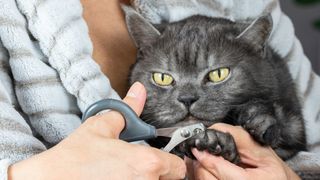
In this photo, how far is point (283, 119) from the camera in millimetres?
1149

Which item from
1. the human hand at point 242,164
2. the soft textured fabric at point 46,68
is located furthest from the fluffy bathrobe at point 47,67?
the human hand at point 242,164

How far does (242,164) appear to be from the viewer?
101 centimetres

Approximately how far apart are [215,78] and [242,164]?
0.61 feet

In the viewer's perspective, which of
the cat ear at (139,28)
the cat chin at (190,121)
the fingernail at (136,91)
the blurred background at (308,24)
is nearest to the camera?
the fingernail at (136,91)

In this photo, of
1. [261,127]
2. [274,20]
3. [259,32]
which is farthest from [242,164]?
[274,20]

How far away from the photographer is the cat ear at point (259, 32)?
1111 mm

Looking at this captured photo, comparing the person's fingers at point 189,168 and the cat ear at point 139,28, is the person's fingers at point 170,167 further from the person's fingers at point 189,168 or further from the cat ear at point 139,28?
the cat ear at point 139,28

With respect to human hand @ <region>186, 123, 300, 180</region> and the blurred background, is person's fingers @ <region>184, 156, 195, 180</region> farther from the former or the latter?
the blurred background

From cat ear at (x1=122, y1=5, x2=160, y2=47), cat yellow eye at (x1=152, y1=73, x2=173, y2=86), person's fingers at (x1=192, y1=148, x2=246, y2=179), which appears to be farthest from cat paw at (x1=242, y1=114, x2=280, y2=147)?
cat ear at (x1=122, y1=5, x2=160, y2=47)

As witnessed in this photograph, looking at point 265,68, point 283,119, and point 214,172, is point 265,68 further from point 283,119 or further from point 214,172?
point 214,172

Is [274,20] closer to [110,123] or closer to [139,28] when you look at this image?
[139,28]

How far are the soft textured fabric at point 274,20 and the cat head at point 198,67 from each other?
0.09 meters

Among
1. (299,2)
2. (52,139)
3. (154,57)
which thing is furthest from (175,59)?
(299,2)

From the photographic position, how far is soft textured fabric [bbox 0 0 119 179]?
3.08ft
